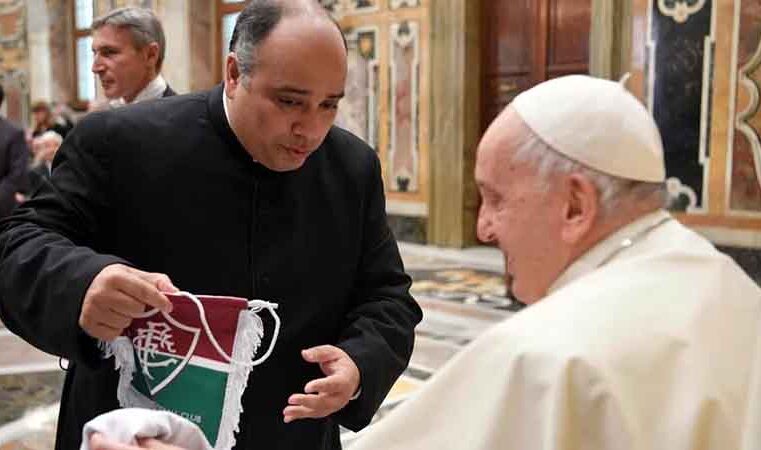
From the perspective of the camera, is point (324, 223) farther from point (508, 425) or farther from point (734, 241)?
point (734, 241)

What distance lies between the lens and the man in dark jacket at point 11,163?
6078 millimetres

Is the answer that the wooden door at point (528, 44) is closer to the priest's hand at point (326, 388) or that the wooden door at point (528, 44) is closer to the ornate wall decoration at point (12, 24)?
the priest's hand at point (326, 388)

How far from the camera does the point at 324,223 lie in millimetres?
1874

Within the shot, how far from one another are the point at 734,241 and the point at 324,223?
5.29 m

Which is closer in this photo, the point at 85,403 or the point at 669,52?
the point at 85,403

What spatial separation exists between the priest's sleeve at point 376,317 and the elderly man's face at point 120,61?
1.76m

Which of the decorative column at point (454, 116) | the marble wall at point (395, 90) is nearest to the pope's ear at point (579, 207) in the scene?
the decorative column at point (454, 116)

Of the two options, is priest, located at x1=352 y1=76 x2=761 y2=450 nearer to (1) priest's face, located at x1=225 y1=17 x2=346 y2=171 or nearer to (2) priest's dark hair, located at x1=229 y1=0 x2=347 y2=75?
(1) priest's face, located at x1=225 y1=17 x2=346 y2=171

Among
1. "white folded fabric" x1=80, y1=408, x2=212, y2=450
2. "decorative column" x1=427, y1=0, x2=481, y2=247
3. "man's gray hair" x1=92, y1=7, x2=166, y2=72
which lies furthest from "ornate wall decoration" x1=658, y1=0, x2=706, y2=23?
"white folded fabric" x1=80, y1=408, x2=212, y2=450

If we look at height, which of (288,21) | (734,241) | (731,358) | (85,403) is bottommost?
(734,241)

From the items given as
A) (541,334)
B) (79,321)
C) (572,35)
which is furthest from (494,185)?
(572,35)

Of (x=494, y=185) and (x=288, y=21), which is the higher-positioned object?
(x=288, y=21)

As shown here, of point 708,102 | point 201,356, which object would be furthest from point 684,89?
point 201,356

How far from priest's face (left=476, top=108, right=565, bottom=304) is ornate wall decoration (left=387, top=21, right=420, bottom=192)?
763 cm
